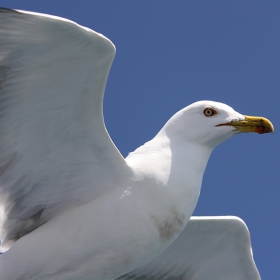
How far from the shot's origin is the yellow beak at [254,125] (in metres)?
7.37

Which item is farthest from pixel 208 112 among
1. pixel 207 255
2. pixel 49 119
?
pixel 207 255

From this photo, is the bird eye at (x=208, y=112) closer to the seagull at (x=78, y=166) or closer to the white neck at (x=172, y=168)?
the seagull at (x=78, y=166)

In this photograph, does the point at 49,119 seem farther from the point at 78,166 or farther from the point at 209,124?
the point at 209,124

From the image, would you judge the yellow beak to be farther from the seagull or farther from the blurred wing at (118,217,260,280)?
the blurred wing at (118,217,260,280)

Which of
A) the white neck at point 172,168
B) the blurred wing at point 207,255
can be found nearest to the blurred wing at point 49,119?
the white neck at point 172,168

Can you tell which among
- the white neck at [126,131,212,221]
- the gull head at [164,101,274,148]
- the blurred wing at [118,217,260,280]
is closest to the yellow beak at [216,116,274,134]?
the gull head at [164,101,274,148]

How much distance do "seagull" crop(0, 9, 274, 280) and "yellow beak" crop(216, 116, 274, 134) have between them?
18 mm

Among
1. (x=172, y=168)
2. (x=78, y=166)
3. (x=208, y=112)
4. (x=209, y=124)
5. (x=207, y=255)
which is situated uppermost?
(x=208, y=112)

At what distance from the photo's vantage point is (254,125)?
742 centimetres

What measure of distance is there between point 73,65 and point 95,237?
1.87 meters

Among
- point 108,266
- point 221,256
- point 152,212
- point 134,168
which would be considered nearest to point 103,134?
point 134,168

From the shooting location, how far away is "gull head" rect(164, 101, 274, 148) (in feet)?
23.8

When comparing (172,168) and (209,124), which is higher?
(209,124)

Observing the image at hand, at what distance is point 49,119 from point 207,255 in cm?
368
